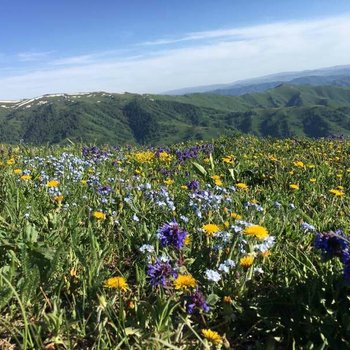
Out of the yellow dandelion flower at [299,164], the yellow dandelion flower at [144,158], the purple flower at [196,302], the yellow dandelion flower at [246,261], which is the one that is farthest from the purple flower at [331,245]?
the yellow dandelion flower at [144,158]

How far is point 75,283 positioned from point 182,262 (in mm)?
917

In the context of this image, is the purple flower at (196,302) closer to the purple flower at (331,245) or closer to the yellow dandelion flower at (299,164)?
the purple flower at (331,245)

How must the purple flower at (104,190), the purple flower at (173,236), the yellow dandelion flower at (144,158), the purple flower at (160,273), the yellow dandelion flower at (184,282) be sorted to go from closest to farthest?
the yellow dandelion flower at (184,282), the purple flower at (160,273), the purple flower at (173,236), the purple flower at (104,190), the yellow dandelion flower at (144,158)

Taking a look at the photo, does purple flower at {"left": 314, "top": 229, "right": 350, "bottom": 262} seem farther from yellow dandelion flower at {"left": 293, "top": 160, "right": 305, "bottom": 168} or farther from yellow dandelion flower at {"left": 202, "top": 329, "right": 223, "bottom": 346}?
yellow dandelion flower at {"left": 293, "top": 160, "right": 305, "bottom": 168}

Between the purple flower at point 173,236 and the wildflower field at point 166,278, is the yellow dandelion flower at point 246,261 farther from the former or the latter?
the purple flower at point 173,236

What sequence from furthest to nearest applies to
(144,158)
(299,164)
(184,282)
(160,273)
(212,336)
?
(144,158) < (299,164) < (160,273) < (184,282) < (212,336)

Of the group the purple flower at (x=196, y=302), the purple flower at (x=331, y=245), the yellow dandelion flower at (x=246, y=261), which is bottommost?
the purple flower at (x=196, y=302)

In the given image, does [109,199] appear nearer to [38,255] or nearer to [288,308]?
[38,255]

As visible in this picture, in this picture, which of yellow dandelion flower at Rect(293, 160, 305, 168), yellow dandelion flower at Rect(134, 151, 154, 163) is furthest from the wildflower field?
yellow dandelion flower at Rect(134, 151, 154, 163)

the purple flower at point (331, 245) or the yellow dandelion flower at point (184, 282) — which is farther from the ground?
the purple flower at point (331, 245)

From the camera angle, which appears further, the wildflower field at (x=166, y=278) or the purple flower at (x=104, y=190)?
the purple flower at (x=104, y=190)

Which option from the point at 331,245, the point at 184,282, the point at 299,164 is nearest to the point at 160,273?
the point at 184,282

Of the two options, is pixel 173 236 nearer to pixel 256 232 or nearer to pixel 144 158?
pixel 256 232

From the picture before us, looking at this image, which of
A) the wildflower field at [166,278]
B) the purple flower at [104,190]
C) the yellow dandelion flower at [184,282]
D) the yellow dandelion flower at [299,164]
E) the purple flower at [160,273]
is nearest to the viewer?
the wildflower field at [166,278]
